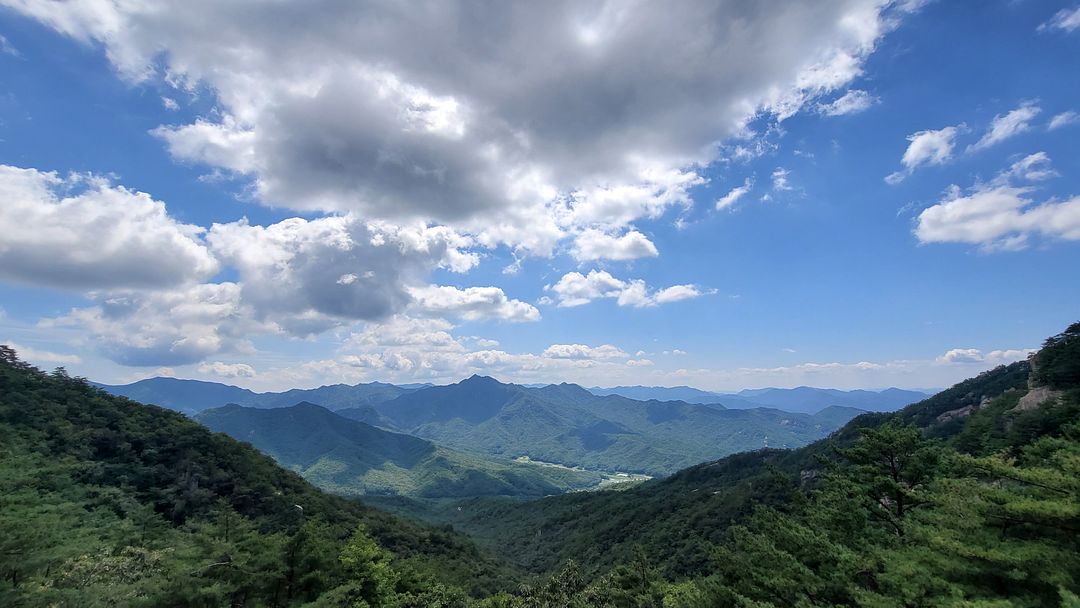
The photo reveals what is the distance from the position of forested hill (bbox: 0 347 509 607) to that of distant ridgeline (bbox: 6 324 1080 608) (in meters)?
0.25

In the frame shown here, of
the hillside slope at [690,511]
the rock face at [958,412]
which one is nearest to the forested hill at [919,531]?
the hillside slope at [690,511]

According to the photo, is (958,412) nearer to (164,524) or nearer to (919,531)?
(919,531)

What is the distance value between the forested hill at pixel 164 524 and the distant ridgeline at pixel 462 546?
9.8 inches

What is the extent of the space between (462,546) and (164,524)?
70.5 meters

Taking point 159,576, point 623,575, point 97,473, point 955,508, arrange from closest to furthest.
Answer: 1. point 955,508
2. point 159,576
3. point 623,575
4. point 97,473

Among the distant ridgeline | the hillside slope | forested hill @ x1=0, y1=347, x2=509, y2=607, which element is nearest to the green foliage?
the distant ridgeline

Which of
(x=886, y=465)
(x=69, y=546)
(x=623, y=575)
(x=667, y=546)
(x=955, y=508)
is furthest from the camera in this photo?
(x=667, y=546)

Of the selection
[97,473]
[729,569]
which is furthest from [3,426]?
[729,569]

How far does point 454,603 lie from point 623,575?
1914 cm

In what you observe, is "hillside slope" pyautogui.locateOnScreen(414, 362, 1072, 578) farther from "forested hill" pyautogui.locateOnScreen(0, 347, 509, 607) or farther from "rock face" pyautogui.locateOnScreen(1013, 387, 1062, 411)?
"forested hill" pyautogui.locateOnScreen(0, 347, 509, 607)

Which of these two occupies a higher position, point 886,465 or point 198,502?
point 886,465

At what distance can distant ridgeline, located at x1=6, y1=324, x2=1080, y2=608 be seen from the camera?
17203mm

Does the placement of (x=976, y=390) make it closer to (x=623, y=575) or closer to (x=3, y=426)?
(x=623, y=575)

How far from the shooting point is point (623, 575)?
53500 millimetres
